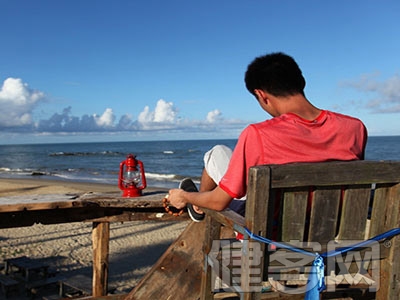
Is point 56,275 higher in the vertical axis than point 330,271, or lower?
lower

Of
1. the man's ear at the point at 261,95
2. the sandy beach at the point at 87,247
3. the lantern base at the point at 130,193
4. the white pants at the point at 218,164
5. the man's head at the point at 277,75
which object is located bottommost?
the sandy beach at the point at 87,247

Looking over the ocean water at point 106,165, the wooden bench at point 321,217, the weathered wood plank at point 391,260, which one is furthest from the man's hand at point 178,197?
the ocean water at point 106,165

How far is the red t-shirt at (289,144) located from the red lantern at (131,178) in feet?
4.81

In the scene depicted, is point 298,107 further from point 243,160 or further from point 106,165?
point 106,165

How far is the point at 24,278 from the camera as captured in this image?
611cm

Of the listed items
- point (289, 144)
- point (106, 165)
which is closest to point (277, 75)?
point (289, 144)

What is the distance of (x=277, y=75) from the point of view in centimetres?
196

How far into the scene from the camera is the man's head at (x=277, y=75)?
1965mm

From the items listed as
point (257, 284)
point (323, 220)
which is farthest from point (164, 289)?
point (323, 220)

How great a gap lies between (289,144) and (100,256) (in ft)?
6.94

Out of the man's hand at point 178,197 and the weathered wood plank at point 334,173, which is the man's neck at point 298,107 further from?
the man's hand at point 178,197

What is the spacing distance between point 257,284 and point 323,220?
39 cm

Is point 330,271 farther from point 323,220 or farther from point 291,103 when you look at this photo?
point 291,103

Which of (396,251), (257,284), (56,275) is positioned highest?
(396,251)
